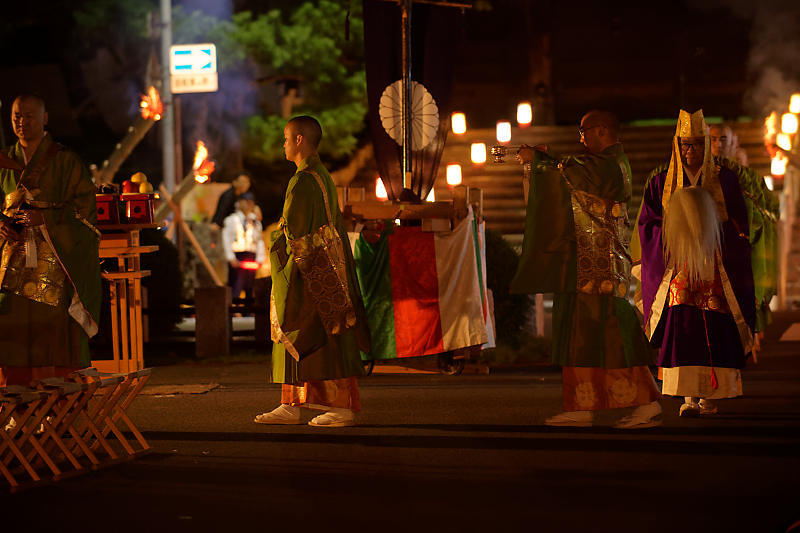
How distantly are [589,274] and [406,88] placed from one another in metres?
3.08

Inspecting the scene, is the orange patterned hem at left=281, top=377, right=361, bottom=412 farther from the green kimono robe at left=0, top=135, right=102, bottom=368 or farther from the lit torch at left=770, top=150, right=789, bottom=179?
the lit torch at left=770, top=150, right=789, bottom=179

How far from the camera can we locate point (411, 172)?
943 cm

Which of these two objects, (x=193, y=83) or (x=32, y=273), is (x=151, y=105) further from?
(x=32, y=273)

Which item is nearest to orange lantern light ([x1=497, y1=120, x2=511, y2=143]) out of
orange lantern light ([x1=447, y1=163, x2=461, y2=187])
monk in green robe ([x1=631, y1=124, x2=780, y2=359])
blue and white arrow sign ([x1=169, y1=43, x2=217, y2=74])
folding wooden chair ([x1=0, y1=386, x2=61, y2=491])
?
orange lantern light ([x1=447, y1=163, x2=461, y2=187])

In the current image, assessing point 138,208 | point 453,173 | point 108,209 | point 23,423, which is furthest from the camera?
point 453,173

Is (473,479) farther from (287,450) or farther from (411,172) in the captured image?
(411,172)

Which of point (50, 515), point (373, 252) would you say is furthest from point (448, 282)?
point (50, 515)

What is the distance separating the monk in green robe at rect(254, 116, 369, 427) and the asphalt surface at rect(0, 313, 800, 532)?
20cm

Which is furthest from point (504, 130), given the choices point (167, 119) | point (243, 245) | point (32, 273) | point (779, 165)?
point (32, 273)

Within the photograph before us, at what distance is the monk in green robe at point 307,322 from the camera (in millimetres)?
A: 6914

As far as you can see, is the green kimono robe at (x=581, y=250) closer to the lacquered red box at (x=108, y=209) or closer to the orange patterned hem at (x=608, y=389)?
the orange patterned hem at (x=608, y=389)

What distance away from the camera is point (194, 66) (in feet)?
66.9

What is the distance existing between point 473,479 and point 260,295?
8597 millimetres

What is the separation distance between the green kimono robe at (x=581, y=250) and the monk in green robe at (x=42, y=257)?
A: 2591 mm
